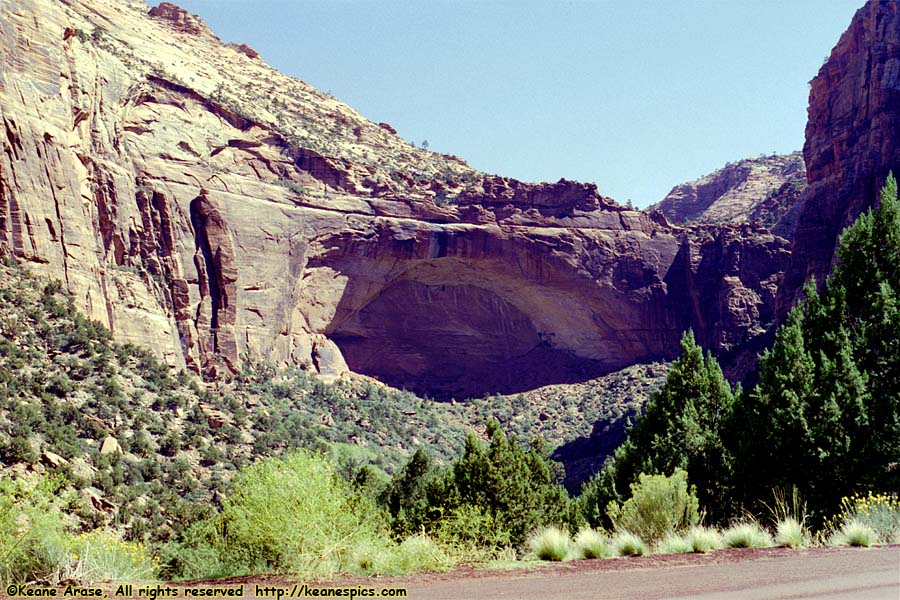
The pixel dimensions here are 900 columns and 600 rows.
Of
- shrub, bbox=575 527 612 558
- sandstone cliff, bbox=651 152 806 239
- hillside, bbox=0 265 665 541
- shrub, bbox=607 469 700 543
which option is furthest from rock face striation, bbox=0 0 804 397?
shrub, bbox=575 527 612 558

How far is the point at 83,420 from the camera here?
3706cm

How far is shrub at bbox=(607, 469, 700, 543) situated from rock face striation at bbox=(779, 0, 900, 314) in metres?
49.0

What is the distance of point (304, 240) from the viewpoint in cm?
6438

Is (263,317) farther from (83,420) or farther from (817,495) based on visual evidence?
(817,495)

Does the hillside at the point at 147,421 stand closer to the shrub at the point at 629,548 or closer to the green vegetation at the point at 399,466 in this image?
the green vegetation at the point at 399,466

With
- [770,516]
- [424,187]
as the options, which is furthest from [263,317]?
[770,516]

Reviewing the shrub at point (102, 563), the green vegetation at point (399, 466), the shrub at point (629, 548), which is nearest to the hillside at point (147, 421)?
the green vegetation at point (399, 466)

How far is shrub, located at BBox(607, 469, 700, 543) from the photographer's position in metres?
15.4

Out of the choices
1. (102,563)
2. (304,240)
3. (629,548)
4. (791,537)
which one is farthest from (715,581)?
(304,240)

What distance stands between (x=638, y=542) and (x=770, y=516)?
6.92 m

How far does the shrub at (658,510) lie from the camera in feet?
50.6

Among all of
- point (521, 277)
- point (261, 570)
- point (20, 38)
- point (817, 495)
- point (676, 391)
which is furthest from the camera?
point (521, 277)

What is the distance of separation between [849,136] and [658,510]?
56682 mm

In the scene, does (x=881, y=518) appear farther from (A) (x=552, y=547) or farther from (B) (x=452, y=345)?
(B) (x=452, y=345)
